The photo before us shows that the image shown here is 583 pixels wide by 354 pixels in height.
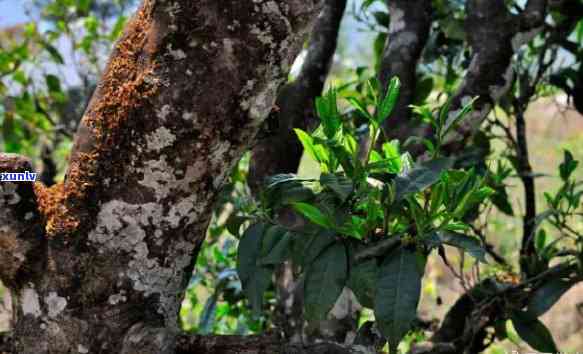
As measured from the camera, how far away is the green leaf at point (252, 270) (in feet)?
3.16

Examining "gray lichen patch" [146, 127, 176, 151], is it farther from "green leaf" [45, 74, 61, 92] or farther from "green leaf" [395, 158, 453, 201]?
"green leaf" [45, 74, 61, 92]

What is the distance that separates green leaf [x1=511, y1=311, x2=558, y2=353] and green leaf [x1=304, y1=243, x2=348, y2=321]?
1.90 feet

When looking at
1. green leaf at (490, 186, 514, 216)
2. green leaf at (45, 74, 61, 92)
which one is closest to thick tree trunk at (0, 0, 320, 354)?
green leaf at (490, 186, 514, 216)

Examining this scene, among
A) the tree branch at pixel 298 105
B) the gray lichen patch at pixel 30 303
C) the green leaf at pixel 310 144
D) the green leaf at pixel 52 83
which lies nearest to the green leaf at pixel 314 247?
the green leaf at pixel 310 144

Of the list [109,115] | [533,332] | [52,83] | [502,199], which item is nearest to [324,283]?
[109,115]

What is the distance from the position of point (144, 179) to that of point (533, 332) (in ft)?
2.66

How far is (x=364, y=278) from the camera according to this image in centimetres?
92

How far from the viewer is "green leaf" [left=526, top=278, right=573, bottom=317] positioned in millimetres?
1307

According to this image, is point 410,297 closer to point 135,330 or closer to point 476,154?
point 135,330

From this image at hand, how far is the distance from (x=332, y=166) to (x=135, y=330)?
33cm

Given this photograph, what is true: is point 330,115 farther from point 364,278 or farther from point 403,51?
point 403,51

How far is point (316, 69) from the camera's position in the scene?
1.70 m

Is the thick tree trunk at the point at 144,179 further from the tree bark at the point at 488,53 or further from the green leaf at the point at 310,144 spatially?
the tree bark at the point at 488,53

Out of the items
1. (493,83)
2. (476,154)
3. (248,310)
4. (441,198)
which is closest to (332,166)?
(441,198)
